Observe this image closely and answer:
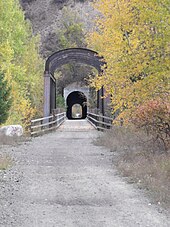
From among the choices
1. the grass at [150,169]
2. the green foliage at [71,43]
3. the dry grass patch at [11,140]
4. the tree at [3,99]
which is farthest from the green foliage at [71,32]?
the grass at [150,169]

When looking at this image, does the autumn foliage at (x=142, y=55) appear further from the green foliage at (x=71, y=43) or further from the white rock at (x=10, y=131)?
the green foliage at (x=71, y=43)

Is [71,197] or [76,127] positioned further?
[76,127]

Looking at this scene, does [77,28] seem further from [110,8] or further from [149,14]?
[149,14]

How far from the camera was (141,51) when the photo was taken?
35.0 feet

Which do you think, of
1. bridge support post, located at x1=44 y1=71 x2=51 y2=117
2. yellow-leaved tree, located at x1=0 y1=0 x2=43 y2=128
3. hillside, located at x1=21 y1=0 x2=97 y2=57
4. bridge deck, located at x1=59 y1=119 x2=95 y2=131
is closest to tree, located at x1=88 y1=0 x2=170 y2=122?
bridge support post, located at x1=44 y1=71 x2=51 y2=117

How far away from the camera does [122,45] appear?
11.4 meters

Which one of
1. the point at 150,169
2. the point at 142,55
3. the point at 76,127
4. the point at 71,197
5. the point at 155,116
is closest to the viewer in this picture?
the point at 71,197

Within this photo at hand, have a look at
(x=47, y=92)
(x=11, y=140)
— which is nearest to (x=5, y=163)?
(x=11, y=140)

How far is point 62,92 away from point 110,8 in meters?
32.8

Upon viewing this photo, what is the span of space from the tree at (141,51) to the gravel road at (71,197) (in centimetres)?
232

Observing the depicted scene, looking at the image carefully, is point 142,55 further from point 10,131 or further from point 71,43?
point 71,43

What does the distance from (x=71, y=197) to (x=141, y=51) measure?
5773 millimetres

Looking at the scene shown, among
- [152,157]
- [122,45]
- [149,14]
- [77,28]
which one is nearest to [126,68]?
[122,45]

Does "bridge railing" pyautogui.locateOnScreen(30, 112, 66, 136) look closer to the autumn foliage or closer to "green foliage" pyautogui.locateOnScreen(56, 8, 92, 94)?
the autumn foliage
